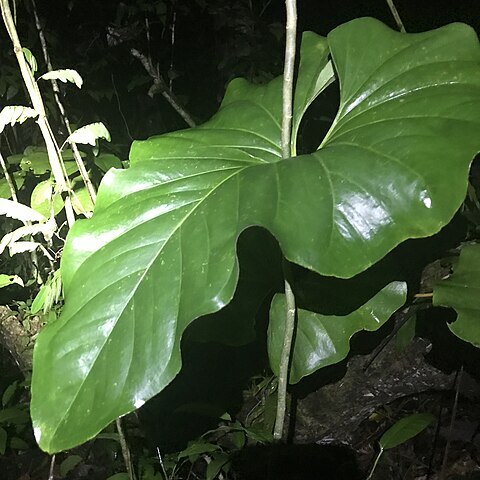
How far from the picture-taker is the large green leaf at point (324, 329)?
1.10 meters

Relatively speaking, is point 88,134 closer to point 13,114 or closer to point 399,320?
point 13,114

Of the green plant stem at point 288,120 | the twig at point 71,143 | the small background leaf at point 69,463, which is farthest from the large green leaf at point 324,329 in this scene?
the small background leaf at point 69,463

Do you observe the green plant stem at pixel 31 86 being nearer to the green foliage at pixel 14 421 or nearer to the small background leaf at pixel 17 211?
the small background leaf at pixel 17 211

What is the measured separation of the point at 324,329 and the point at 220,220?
1.60 feet

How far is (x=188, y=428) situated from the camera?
1635mm

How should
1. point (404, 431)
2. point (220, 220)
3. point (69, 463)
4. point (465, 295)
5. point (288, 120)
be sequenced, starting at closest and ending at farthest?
point (220, 220) < point (288, 120) < point (465, 295) < point (404, 431) < point (69, 463)

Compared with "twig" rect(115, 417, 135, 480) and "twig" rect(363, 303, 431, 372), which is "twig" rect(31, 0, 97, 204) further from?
"twig" rect(363, 303, 431, 372)

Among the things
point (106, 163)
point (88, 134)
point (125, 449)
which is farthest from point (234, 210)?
point (106, 163)

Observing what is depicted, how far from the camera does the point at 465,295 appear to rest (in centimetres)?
111

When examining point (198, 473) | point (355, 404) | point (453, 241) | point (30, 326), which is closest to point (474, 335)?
point (453, 241)

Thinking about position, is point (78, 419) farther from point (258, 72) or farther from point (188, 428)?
point (258, 72)

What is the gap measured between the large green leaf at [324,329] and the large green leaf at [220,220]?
1.32 ft

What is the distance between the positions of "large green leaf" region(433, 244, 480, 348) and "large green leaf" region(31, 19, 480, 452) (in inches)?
18.2

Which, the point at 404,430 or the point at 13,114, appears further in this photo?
the point at 404,430
